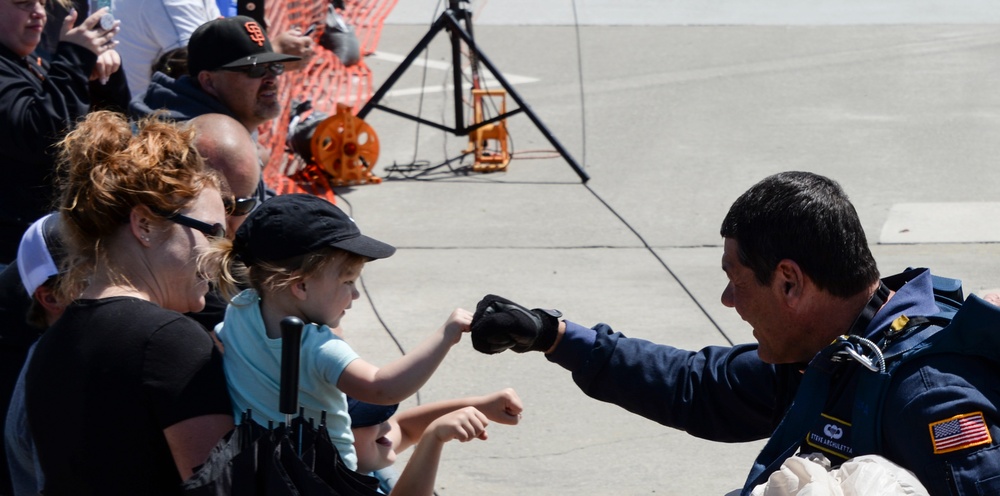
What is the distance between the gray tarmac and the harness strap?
1933 mm

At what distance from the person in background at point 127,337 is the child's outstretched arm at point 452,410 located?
0.75 m

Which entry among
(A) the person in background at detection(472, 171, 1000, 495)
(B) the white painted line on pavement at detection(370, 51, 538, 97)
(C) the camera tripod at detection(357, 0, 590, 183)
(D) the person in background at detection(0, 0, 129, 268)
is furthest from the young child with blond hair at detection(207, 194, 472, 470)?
(B) the white painted line on pavement at detection(370, 51, 538, 97)

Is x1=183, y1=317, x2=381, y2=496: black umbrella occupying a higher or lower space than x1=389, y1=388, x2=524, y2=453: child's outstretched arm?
higher

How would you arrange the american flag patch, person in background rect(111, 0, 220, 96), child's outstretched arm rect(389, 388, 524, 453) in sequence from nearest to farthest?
the american flag patch < child's outstretched arm rect(389, 388, 524, 453) < person in background rect(111, 0, 220, 96)

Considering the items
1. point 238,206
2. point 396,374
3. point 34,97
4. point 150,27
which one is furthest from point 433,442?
point 150,27

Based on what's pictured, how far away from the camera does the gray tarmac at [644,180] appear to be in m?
4.80

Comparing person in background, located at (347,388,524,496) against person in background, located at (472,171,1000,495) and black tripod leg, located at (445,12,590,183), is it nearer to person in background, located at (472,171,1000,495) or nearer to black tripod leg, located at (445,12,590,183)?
person in background, located at (472,171,1000,495)

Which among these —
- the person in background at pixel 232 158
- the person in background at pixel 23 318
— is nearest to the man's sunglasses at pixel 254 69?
the person in background at pixel 232 158

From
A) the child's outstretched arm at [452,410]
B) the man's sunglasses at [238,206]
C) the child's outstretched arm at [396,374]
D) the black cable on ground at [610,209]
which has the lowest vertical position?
the black cable on ground at [610,209]

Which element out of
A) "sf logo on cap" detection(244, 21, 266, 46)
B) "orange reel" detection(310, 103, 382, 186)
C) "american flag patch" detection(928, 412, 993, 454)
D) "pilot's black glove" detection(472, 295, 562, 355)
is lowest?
"orange reel" detection(310, 103, 382, 186)

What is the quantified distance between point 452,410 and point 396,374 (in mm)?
536

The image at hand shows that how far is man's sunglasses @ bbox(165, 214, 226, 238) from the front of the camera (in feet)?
8.11

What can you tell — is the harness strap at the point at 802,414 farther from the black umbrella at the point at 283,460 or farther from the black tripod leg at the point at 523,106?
the black tripod leg at the point at 523,106

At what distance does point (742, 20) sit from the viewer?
1273cm
